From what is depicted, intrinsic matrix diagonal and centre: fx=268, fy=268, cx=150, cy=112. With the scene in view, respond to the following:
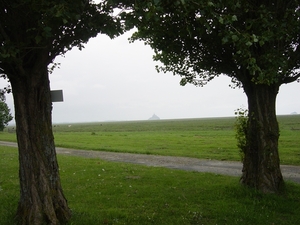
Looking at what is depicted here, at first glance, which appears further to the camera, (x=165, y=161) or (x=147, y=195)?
(x=165, y=161)

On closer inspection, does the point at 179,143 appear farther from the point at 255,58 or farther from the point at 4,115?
the point at 4,115

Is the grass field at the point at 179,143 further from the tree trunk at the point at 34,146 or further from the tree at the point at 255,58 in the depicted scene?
the tree trunk at the point at 34,146

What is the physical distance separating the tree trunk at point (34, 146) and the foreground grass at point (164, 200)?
763 millimetres

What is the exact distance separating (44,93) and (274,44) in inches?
273

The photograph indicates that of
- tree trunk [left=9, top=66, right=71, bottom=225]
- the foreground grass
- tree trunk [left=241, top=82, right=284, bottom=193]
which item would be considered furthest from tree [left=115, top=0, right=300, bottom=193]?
tree trunk [left=9, top=66, right=71, bottom=225]

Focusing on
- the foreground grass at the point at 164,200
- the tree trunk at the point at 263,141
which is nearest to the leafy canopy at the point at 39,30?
the foreground grass at the point at 164,200

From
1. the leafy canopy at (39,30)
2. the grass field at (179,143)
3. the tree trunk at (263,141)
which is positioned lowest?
the grass field at (179,143)

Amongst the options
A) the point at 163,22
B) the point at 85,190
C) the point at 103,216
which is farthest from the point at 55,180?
the point at 163,22

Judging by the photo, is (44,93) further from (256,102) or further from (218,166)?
(218,166)

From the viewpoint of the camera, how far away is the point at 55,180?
620 cm

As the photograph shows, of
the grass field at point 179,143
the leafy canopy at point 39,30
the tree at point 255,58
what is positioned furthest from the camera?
the grass field at point 179,143

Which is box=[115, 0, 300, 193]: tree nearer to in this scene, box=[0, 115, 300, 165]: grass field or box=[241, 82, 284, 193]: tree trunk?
box=[241, 82, 284, 193]: tree trunk

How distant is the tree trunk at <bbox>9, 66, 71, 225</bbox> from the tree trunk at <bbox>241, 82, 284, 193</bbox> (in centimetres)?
635

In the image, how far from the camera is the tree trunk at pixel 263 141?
8680 mm
